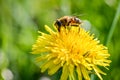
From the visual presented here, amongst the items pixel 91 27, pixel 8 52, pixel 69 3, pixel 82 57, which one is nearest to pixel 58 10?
pixel 69 3

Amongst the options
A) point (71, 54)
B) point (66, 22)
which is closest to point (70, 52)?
point (71, 54)

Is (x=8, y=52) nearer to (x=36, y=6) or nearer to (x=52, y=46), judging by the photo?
(x=36, y=6)

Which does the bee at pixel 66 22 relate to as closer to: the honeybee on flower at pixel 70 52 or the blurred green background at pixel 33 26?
the honeybee on flower at pixel 70 52

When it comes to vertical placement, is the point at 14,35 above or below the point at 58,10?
below

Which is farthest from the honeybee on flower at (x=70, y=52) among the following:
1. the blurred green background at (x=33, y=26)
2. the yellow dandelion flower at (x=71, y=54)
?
the blurred green background at (x=33, y=26)

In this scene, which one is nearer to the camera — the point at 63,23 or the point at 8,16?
the point at 63,23

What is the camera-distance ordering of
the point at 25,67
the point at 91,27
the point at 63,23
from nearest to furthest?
the point at 63,23
the point at 25,67
the point at 91,27

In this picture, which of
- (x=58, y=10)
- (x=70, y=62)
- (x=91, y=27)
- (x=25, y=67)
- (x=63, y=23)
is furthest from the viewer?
(x=58, y=10)

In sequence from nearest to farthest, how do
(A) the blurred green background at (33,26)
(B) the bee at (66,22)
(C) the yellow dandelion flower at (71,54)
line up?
(C) the yellow dandelion flower at (71,54), (B) the bee at (66,22), (A) the blurred green background at (33,26)
